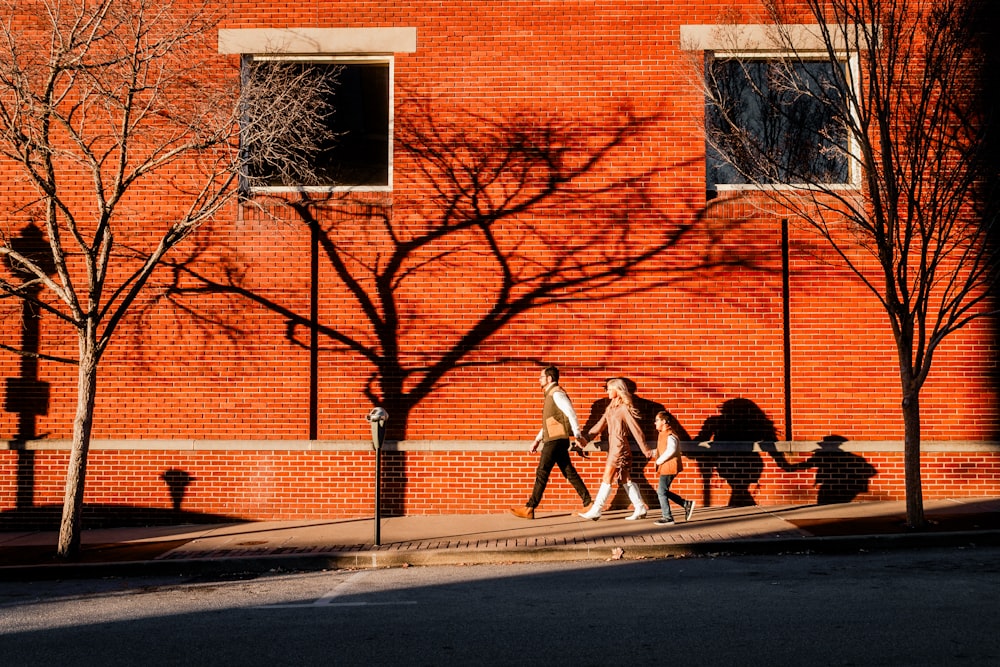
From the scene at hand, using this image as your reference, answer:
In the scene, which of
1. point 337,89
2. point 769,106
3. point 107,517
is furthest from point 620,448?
point 107,517

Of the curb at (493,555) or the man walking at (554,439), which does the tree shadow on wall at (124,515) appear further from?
the man walking at (554,439)

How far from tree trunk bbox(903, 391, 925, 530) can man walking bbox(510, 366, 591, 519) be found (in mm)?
3537

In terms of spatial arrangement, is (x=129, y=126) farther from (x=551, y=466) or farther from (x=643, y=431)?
(x=643, y=431)

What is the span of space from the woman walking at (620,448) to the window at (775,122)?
328 cm

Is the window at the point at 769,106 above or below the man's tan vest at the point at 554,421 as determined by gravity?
above

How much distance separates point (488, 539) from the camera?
10.1 metres

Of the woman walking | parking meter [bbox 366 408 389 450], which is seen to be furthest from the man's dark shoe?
parking meter [bbox 366 408 389 450]

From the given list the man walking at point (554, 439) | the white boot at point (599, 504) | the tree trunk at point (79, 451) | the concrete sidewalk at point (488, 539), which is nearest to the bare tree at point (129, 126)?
the tree trunk at point (79, 451)

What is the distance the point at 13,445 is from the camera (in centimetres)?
1226

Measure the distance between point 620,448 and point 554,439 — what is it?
0.79 metres

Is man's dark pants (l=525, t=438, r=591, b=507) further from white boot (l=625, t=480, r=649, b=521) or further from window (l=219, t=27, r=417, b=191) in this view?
→ window (l=219, t=27, r=417, b=191)

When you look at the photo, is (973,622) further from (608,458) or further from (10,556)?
(10,556)

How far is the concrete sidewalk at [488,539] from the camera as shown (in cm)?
948

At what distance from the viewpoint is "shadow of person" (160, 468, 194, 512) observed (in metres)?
12.2
